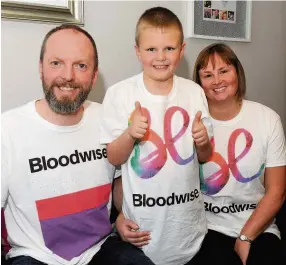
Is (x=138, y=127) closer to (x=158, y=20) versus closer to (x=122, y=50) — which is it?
(x=158, y=20)

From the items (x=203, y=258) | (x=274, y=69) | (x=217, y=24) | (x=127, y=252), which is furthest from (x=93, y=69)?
(x=274, y=69)

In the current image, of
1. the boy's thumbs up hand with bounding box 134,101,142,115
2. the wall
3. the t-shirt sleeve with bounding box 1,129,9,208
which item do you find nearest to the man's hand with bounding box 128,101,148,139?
the boy's thumbs up hand with bounding box 134,101,142,115

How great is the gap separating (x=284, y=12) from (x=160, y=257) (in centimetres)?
167

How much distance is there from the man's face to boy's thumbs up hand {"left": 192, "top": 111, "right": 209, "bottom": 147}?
1.27 feet

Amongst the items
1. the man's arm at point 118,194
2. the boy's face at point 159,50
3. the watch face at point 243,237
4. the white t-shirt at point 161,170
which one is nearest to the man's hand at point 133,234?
the white t-shirt at point 161,170

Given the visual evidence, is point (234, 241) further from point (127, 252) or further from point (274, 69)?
point (274, 69)

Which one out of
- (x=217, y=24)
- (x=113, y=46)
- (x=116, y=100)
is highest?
(x=217, y=24)

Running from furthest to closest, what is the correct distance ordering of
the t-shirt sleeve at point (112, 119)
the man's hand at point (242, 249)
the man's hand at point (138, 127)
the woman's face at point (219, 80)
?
the woman's face at point (219, 80)
the man's hand at point (242, 249)
the t-shirt sleeve at point (112, 119)
the man's hand at point (138, 127)

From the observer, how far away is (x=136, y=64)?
5.45 feet

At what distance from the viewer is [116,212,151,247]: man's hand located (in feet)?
3.91

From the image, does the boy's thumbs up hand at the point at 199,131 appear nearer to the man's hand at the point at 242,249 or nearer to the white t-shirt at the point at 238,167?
the white t-shirt at the point at 238,167

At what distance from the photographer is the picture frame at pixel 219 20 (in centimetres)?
177

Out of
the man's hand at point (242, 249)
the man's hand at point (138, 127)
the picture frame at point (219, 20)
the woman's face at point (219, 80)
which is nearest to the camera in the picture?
the man's hand at point (138, 127)

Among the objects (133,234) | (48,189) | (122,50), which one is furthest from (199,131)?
(122,50)
